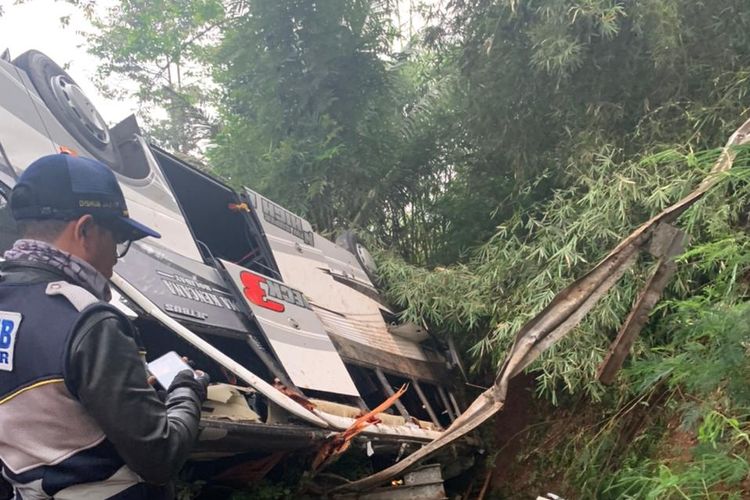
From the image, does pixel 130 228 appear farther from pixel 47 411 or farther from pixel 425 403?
pixel 425 403

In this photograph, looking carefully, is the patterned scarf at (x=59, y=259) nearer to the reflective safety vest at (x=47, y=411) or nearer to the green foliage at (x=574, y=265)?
the reflective safety vest at (x=47, y=411)

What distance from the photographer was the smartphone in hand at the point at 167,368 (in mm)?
1700

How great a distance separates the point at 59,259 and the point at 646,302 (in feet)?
7.58

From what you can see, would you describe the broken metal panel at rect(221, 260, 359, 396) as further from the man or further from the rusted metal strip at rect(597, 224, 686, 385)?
the man

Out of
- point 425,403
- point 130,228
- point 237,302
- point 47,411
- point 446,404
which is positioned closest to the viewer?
point 47,411

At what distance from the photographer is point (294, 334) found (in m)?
3.37

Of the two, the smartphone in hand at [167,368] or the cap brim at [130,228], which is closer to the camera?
the cap brim at [130,228]

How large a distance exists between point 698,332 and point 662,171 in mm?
2024

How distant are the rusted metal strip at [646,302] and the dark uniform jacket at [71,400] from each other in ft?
6.65

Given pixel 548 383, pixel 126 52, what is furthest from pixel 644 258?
pixel 126 52

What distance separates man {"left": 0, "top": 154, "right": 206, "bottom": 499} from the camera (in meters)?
1.34

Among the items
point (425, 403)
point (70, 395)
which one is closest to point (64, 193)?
point (70, 395)

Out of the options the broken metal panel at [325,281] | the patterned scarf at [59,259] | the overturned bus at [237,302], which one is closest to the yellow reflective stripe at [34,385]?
the patterned scarf at [59,259]

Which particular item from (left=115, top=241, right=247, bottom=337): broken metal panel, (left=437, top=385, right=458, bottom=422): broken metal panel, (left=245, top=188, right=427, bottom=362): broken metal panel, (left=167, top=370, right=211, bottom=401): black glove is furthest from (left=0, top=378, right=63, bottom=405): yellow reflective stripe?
(left=437, top=385, right=458, bottom=422): broken metal panel
